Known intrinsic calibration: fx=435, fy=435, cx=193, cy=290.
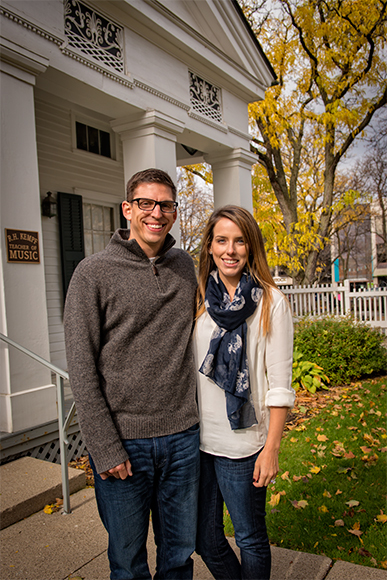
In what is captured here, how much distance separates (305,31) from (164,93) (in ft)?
26.9

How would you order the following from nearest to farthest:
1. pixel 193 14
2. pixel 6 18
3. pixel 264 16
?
pixel 6 18 → pixel 193 14 → pixel 264 16

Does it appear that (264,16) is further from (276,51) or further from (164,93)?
(164,93)

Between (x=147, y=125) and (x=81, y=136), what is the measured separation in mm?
2220

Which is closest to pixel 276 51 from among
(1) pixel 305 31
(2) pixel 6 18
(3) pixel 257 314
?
(1) pixel 305 31

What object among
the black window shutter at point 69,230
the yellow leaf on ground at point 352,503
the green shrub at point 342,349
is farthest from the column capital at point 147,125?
the yellow leaf on ground at point 352,503

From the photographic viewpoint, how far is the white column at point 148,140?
6.03 m

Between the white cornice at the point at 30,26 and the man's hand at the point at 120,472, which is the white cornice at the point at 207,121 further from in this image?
the man's hand at the point at 120,472

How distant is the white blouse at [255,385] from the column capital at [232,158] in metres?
6.58

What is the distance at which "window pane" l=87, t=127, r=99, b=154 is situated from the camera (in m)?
7.94

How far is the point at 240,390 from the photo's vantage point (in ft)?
6.29

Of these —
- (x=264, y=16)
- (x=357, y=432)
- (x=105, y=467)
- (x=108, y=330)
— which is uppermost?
(x=264, y=16)

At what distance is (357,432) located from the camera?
518 cm

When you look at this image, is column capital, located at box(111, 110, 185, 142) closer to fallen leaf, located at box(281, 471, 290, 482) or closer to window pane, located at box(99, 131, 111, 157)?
window pane, located at box(99, 131, 111, 157)

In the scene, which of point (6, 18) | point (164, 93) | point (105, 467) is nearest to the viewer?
point (105, 467)
